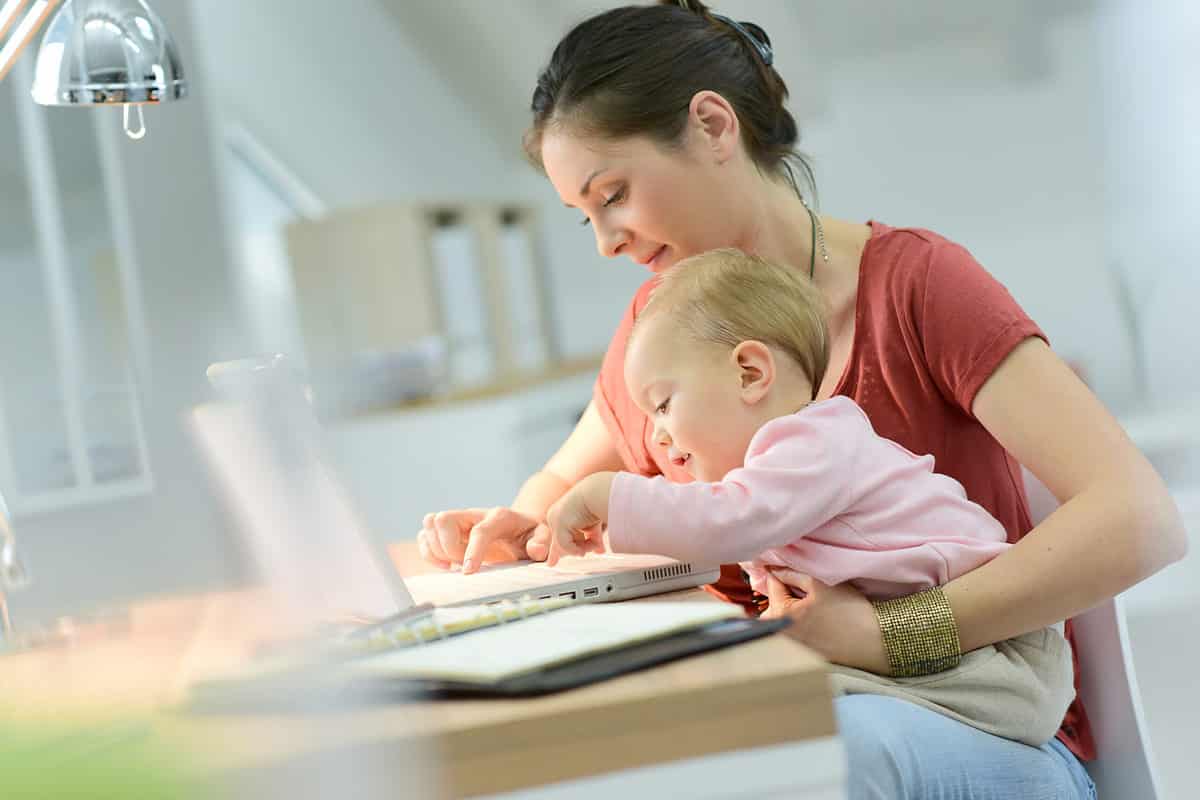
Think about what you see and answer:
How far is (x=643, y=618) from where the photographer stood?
2.25ft

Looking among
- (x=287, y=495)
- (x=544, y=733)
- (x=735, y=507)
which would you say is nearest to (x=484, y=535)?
(x=735, y=507)

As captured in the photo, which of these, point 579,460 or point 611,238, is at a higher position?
point 611,238

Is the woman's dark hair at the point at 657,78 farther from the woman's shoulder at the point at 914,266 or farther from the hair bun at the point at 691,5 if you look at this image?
the woman's shoulder at the point at 914,266

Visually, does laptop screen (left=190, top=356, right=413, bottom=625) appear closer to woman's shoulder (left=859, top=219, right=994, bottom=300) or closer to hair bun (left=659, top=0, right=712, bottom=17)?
woman's shoulder (left=859, top=219, right=994, bottom=300)

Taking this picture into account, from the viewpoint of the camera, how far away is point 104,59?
90 cm

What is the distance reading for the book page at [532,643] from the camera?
62 cm

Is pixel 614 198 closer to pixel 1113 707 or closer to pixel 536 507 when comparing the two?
pixel 536 507

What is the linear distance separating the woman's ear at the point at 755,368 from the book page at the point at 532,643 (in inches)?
10.6

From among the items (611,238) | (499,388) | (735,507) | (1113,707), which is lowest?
(1113,707)

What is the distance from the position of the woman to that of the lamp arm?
1.52 feet

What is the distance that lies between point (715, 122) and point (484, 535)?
43cm

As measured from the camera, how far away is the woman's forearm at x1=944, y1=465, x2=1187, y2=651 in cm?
89

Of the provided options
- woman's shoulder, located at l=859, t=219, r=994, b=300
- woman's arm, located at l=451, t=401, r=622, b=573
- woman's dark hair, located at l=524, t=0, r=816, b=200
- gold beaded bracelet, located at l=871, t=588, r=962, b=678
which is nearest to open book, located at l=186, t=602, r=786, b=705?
gold beaded bracelet, located at l=871, t=588, r=962, b=678

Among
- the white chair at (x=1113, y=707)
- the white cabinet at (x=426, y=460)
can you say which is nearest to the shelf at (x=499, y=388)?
the white cabinet at (x=426, y=460)
